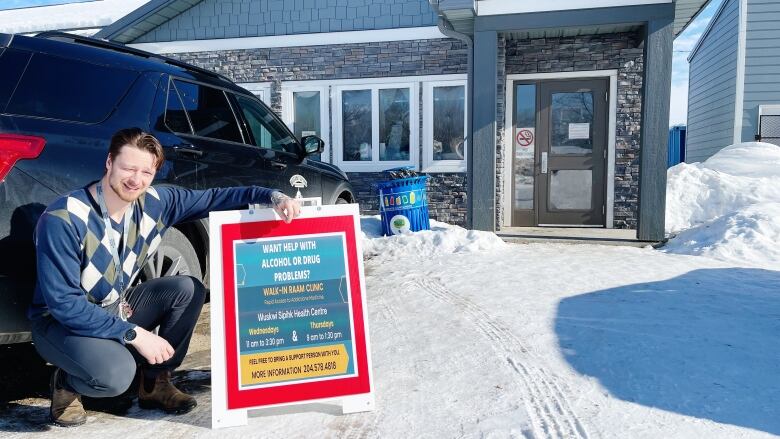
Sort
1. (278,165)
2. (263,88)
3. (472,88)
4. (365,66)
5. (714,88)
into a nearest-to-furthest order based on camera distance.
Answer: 1. (278,165)
2. (472,88)
3. (365,66)
4. (263,88)
5. (714,88)

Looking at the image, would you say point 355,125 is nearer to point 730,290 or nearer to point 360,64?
point 360,64

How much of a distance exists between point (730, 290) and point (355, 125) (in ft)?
22.3

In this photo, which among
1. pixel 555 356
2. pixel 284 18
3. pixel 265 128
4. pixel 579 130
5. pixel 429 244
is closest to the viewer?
pixel 555 356

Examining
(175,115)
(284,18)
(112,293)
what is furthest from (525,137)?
(112,293)

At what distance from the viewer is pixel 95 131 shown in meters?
2.86

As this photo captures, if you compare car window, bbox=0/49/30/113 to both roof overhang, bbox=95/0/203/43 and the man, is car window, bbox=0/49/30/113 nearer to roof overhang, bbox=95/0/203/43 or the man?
the man

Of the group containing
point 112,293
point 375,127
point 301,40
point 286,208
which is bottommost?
point 112,293

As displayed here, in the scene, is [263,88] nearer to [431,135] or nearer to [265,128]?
[431,135]

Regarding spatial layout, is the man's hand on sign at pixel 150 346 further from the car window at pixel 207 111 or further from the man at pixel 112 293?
the car window at pixel 207 111

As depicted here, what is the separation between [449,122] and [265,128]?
5.53 metres

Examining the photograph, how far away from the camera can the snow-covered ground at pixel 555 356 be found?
254 centimetres

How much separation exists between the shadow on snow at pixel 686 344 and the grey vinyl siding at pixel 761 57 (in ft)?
29.8

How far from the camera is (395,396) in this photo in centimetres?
287

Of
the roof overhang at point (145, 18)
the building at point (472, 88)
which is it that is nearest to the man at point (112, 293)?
the building at point (472, 88)
